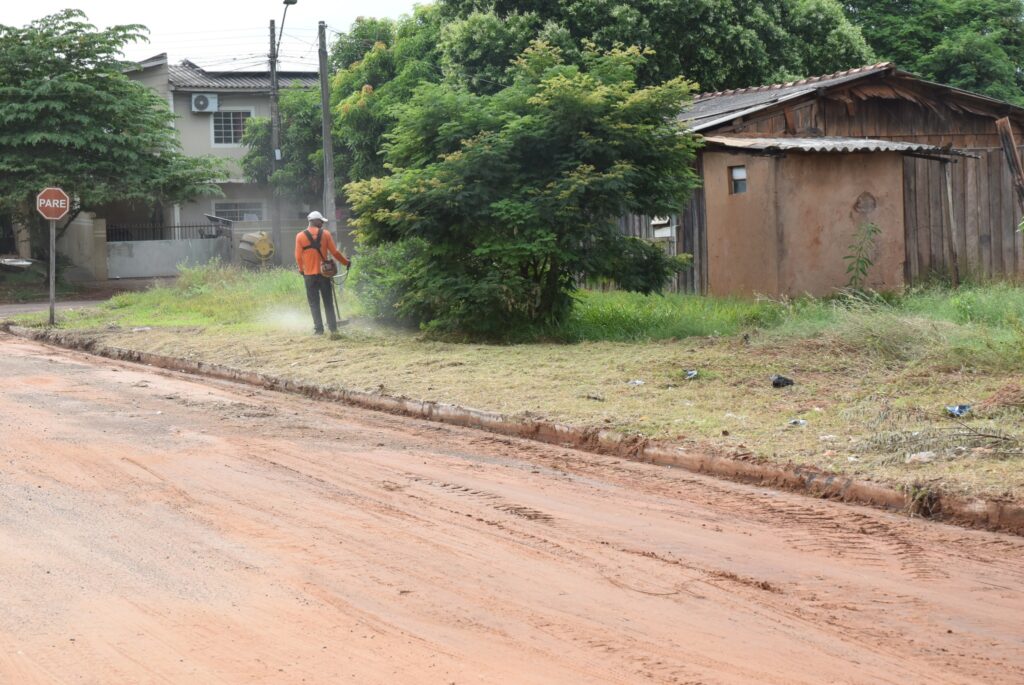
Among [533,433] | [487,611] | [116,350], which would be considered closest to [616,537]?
[487,611]

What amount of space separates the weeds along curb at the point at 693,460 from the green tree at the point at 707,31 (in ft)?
59.0

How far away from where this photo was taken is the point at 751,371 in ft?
38.4

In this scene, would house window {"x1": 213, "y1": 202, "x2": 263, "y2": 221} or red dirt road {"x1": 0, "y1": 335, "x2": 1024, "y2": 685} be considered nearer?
red dirt road {"x1": 0, "y1": 335, "x2": 1024, "y2": 685}

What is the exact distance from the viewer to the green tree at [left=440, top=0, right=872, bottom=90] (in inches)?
1154

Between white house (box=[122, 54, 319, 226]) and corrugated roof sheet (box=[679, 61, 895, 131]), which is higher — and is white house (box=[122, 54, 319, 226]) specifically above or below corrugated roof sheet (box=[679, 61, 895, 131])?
above

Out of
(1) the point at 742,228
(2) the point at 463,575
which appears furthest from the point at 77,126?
(2) the point at 463,575

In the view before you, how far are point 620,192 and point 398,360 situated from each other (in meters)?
3.51

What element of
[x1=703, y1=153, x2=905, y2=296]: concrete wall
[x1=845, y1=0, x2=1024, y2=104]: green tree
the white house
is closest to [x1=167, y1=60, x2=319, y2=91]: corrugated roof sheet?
the white house

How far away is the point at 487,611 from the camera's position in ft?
17.1

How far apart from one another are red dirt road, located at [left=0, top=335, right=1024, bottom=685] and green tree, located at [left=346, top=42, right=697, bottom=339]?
245 inches

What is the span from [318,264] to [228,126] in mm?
32923

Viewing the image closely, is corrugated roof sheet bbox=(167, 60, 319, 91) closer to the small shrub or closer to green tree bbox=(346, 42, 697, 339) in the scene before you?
the small shrub

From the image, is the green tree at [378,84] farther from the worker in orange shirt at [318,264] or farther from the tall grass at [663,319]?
the tall grass at [663,319]

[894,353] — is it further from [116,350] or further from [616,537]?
[116,350]
